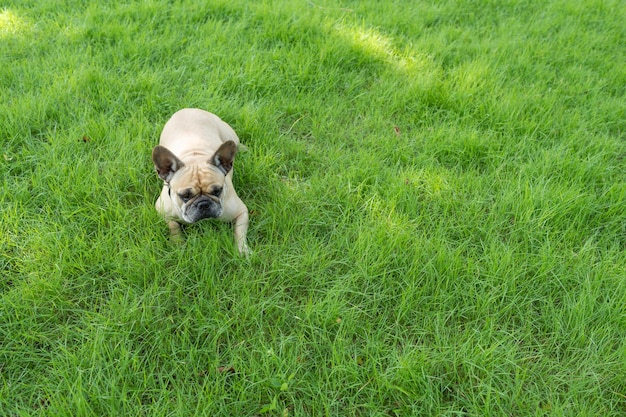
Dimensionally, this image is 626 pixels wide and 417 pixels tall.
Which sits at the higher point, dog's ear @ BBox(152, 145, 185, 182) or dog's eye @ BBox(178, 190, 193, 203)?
dog's ear @ BBox(152, 145, 185, 182)

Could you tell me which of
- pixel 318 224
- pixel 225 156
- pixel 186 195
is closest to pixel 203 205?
pixel 186 195

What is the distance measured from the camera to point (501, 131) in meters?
3.70

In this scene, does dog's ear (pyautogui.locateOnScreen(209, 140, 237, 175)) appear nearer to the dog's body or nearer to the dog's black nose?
the dog's body

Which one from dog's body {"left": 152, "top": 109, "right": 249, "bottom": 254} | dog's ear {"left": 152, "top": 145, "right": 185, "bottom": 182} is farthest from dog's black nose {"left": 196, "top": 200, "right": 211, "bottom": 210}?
dog's ear {"left": 152, "top": 145, "right": 185, "bottom": 182}

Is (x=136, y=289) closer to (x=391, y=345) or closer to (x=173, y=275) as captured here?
(x=173, y=275)

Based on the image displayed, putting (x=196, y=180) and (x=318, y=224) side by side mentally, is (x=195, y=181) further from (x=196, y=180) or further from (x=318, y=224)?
(x=318, y=224)

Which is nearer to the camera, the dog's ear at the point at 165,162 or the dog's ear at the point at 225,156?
the dog's ear at the point at 165,162

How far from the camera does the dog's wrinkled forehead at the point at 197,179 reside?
8.92ft

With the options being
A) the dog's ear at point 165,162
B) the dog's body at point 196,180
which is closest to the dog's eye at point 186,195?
the dog's body at point 196,180

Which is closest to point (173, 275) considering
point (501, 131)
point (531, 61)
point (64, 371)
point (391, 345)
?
point (64, 371)

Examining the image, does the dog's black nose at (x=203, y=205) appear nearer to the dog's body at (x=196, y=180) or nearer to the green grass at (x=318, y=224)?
the dog's body at (x=196, y=180)

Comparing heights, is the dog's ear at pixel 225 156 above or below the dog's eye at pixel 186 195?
above

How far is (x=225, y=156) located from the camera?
9.29 feet

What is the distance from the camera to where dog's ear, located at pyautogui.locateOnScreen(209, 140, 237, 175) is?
9.04 ft
